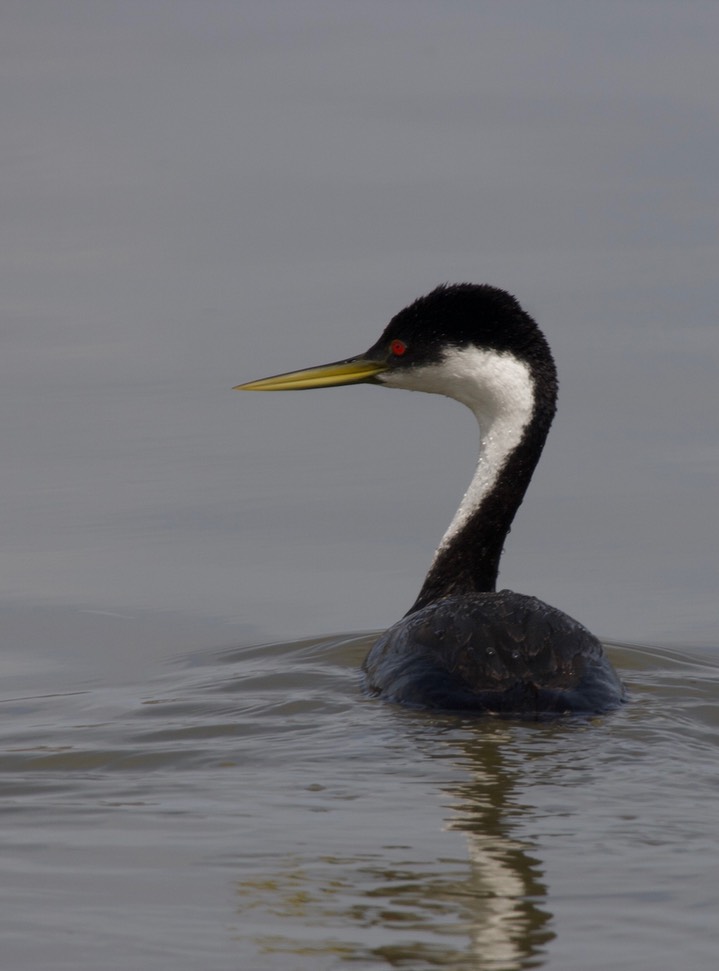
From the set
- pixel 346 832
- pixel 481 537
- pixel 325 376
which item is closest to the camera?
pixel 346 832

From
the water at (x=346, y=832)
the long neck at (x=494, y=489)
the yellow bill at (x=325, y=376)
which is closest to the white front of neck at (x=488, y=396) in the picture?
the long neck at (x=494, y=489)

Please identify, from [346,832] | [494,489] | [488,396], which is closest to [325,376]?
[488,396]

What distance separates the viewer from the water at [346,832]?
18.4 ft

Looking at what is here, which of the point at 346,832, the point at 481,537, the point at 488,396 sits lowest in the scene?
the point at 346,832

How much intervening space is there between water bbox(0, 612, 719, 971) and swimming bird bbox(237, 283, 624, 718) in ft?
0.55

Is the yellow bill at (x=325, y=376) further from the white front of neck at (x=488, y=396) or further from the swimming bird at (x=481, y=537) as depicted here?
the white front of neck at (x=488, y=396)

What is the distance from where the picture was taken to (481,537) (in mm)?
9453

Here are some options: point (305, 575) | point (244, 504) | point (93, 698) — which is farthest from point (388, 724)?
point (244, 504)

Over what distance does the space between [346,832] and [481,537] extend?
3187 mm

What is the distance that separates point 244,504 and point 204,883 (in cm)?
483

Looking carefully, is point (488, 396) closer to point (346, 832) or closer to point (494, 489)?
point (494, 489)

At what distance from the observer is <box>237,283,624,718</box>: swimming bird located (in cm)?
779

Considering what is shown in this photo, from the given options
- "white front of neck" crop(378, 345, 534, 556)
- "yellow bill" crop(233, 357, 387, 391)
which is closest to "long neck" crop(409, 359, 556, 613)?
"white front of neck" crop(378, 345, 534, 556)

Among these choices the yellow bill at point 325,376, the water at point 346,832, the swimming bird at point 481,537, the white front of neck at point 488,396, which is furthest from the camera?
the yellow bill at point 325,376
